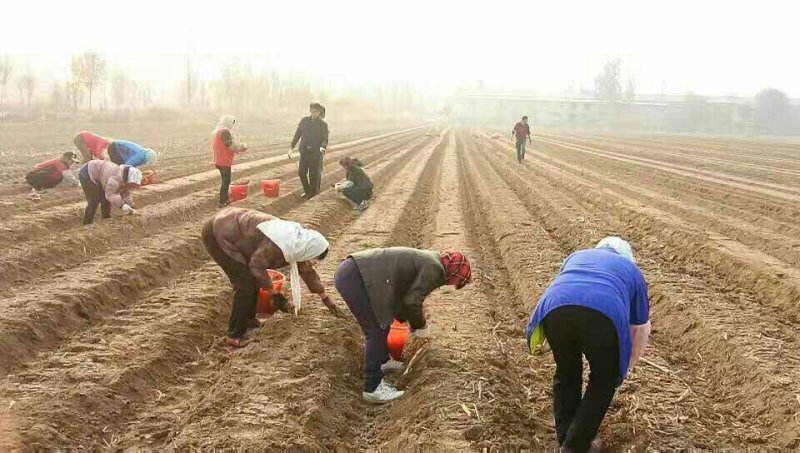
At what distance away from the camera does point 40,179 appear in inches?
488

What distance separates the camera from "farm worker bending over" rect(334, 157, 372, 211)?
41.9 ft

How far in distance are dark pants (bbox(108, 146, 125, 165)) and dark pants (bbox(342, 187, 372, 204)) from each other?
4419 mm

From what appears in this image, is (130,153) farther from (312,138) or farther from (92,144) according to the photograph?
(312,138)

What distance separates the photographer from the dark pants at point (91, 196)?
9.32m

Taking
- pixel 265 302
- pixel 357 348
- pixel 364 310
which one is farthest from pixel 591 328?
pixel 265 302

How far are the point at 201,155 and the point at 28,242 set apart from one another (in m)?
14.0

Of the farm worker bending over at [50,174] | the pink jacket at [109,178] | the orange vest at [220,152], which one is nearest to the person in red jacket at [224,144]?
the orange vest at [220,152]

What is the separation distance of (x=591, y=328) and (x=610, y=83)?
358 ft

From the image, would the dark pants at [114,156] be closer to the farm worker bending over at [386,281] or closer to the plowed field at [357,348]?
the plowed field at [357,348]

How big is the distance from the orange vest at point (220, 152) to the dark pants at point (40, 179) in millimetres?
3965

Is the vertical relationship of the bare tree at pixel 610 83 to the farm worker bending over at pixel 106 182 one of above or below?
above

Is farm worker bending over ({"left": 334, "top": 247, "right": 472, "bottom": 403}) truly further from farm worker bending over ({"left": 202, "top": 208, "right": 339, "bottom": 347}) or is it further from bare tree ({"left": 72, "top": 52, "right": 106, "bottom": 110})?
bare tree ({"left": 72, "top": 52, "right": 106, "bottom": 110})

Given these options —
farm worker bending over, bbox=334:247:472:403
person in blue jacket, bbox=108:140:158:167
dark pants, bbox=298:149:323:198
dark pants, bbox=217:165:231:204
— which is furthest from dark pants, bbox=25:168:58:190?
farm worker bending over, bbox=334:247:472:403

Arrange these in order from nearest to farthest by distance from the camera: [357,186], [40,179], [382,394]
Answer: [382,394] → [40,179] → [357,186]
